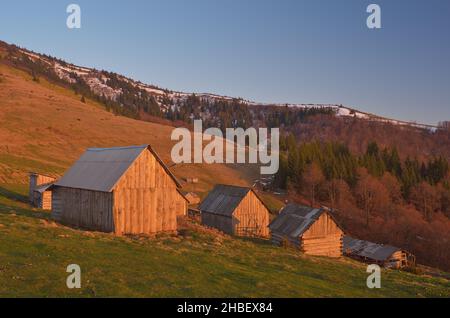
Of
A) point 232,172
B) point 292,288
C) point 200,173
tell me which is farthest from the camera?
point 232,172

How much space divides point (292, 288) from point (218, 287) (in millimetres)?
3142

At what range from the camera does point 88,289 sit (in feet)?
50.3

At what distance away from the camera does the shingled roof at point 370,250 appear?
53291 mm

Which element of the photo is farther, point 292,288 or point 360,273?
point 360,273

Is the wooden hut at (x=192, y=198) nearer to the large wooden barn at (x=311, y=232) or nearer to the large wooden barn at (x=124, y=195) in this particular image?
the large wooden barn at (x=311, y=232)

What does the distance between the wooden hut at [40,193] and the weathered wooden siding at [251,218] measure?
19.8 m

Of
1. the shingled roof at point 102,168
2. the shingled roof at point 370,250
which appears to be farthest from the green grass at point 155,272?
the shingled roof at point 370,250

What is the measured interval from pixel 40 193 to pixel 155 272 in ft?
105

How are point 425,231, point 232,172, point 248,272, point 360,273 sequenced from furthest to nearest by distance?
point 232,172, point 425,231, point 360,273, point 248,272

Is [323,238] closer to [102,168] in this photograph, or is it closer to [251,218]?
[251,218]

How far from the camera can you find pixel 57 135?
107 meters

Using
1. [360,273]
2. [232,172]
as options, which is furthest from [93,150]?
[232,172]

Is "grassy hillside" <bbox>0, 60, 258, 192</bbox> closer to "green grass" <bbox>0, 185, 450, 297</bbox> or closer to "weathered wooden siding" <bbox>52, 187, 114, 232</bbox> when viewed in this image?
"weathered wooden siding" <bbox>52, 187, 114, 232</bbox>
